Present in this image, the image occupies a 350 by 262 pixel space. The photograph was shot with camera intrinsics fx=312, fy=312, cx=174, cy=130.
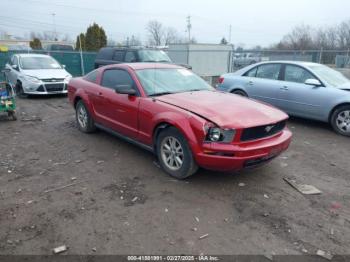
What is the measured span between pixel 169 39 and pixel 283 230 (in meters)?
68.3

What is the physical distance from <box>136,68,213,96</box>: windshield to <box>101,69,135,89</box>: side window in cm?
23

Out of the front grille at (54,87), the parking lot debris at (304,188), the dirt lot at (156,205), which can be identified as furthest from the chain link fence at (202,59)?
the parking lot debris at (304,188)

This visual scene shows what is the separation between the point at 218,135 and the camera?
394cm

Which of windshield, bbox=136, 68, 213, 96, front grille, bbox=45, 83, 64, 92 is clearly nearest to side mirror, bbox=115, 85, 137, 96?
windshield, bbox=136, 68, 213, 96

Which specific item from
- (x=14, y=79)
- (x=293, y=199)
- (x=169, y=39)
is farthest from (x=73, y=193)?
(x=169, y=39)

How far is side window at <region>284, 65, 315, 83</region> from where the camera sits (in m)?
7.41

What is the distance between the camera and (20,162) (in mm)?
5164

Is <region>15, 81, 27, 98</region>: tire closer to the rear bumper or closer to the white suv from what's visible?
the white suv

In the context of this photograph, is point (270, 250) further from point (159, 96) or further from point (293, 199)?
point (159, 96)

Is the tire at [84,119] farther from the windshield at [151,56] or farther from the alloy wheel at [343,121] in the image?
the windshield at [151,56]

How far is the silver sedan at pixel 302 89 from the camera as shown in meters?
6.85

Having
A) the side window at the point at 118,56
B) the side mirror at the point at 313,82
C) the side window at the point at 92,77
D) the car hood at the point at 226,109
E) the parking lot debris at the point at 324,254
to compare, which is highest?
the side window at the point at 118,56

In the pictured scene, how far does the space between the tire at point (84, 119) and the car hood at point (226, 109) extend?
2262 mm

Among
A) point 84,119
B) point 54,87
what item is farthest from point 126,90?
point 54,87
